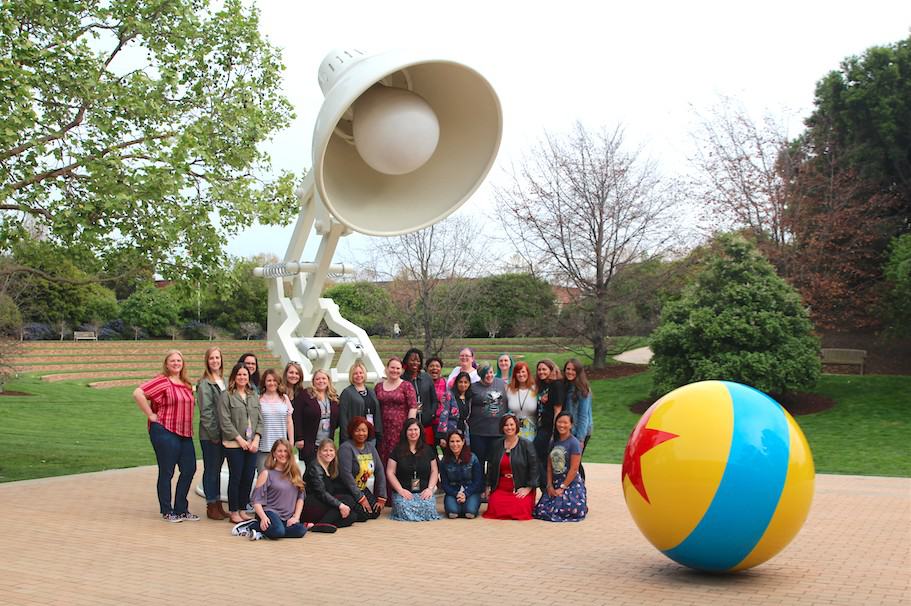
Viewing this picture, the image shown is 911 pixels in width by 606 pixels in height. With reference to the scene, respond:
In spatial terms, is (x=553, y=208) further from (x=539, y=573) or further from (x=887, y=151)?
(x=539, y=573)

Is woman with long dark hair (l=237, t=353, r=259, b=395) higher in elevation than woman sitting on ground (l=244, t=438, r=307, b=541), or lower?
higher

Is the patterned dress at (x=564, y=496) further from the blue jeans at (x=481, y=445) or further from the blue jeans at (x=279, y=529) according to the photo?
the blue jeans at (x=279, y=529)

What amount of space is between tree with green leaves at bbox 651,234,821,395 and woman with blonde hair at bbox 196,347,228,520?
12.8 metres

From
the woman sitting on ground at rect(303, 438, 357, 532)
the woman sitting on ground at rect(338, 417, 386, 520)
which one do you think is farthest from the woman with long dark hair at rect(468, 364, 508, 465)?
the woman sitting on ground at rect(303, 438, 357, 532)

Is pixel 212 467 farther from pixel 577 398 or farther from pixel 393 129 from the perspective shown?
pixel 393 129

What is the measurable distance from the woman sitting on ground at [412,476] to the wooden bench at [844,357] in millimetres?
18982

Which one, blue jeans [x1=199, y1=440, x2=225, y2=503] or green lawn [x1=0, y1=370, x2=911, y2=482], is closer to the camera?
blue jeans [x1=199, y1=440, x2=225, y2=503]

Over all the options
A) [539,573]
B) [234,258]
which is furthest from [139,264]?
[539,573]

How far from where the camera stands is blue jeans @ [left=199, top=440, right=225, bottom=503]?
9227mm

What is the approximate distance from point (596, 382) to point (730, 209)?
6.81 meters

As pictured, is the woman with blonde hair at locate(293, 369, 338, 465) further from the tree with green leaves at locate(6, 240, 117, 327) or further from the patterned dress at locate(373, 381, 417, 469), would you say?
the tree with green leaves at locate(6, 240, 117, 327)

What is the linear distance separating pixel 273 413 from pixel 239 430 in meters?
0.39

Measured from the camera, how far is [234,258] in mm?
13352

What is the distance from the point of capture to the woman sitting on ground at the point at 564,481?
9281 millimetres
